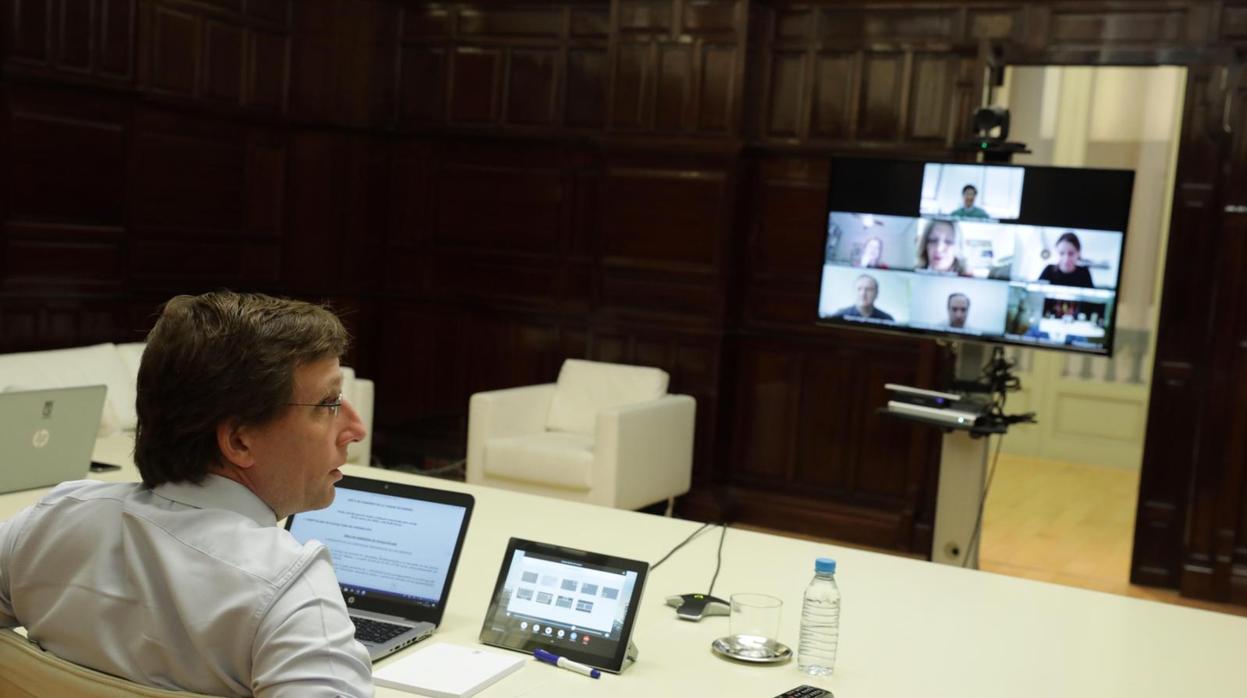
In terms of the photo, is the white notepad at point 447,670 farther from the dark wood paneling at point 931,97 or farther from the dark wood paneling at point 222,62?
the dark wood paneling at point 222,62

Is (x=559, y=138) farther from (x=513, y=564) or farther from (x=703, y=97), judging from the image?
(x=513, y=564)

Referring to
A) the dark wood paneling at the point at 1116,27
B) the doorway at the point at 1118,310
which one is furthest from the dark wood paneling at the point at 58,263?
the doorway at the point at 1118,310

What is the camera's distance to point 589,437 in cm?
630

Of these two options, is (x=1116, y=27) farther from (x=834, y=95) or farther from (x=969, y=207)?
(x=969, y=207)

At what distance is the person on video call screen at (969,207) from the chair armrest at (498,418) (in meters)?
2.42

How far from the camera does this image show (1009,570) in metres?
6.02

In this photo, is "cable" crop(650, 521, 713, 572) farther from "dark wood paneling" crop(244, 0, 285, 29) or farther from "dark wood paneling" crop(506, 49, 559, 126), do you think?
"dark wood paneling" crop(244, 0, 285, 29)

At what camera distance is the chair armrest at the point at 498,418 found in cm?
603

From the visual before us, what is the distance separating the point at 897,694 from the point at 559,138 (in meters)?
5.33

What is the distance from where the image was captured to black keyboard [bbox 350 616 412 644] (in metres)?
2.20

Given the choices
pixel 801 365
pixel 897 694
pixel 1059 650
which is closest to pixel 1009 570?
pixel 801 365

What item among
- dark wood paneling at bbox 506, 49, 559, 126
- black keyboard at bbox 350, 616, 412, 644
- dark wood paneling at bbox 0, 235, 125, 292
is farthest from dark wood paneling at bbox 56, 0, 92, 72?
black keyboard at bbox 350, 616, 412, 644

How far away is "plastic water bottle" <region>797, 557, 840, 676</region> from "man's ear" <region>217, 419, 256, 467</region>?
3.50ft

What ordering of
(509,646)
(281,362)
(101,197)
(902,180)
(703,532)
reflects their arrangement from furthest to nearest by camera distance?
(101,197) → (902,180) → (703,532) → (509,646) → (281,362)
